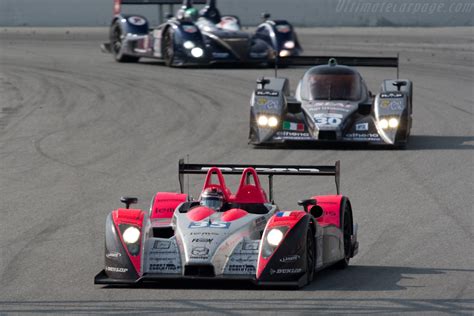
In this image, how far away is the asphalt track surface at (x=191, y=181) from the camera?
399 inches

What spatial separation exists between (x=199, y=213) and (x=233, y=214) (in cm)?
32

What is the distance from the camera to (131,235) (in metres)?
10.8

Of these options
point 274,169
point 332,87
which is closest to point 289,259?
point 274,169

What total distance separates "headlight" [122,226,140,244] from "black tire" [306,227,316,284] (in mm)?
1500

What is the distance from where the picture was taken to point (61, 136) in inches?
854

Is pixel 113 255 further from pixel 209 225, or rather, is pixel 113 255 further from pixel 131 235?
pixel 209 225

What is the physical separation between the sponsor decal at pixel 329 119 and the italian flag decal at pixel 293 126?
10.8 inches

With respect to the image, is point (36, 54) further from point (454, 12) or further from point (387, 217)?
point (387, 217)

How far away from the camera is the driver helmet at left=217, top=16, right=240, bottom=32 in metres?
32.6

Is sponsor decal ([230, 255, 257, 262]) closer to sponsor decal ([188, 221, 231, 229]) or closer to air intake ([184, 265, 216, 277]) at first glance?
air intake ([184, 265, 216, 277])

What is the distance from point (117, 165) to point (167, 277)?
834cm

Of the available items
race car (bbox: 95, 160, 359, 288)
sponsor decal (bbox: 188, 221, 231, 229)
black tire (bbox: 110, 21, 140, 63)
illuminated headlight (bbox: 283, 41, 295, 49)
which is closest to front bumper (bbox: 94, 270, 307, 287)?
race car (bbox: 95, 160, 359, 288)

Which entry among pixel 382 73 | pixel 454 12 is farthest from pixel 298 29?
pixel 382 73

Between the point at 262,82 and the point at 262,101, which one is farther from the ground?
the point at 262,82
